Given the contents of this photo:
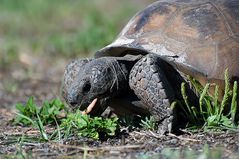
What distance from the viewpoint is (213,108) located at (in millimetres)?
3912

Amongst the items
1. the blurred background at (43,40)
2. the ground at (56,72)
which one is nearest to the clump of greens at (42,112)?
the ground at (56,72)

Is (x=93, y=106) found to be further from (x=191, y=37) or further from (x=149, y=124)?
(x=191, y=37)

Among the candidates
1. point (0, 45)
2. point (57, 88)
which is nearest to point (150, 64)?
point (57, 88)

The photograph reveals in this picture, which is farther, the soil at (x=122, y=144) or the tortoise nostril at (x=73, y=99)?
the tortoise nostril at (x=73, y=99)

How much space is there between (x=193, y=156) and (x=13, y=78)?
4.57 meters

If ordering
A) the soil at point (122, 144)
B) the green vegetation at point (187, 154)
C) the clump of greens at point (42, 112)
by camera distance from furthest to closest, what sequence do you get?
1. the clump of greens at point (42, 112)
2. the soil at point (122, 144)
3. the green vegetation at point (187, 154)

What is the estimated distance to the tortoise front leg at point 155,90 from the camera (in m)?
3.82

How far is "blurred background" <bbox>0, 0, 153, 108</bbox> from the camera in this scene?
681 cm

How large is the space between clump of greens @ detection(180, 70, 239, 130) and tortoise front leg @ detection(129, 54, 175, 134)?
122 millimetres

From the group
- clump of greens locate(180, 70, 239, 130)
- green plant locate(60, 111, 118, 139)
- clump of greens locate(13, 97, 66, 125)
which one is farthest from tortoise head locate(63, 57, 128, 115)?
clump of greens locate(180, 70, 239, 130)

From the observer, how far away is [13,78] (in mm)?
7324

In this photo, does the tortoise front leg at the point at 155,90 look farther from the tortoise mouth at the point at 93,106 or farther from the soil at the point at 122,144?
the tortoise mouth at the point at 93,106

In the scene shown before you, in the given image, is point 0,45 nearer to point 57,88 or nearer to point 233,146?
point 57,88

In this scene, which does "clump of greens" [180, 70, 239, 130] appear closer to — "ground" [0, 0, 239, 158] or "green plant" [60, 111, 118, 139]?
"ground" [0, 0, 239, 158]
